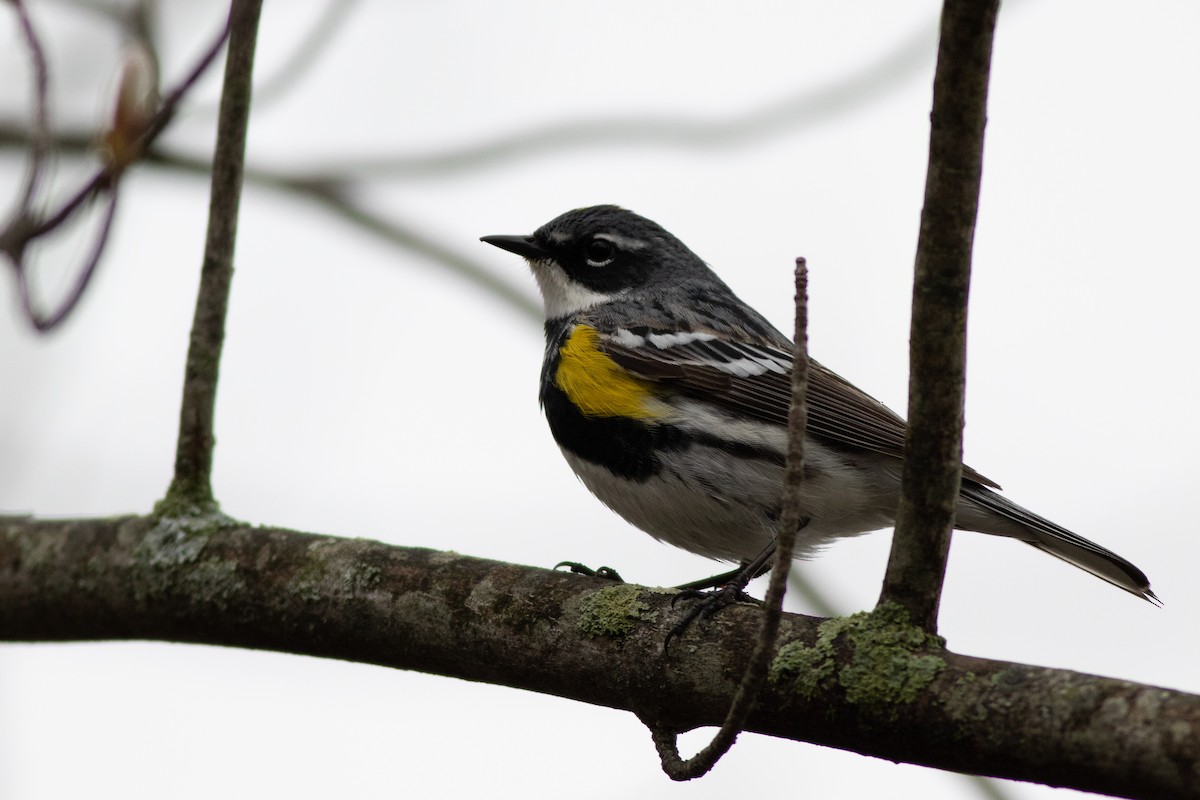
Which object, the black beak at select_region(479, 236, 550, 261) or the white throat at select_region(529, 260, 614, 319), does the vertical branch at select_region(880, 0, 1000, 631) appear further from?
the black beak at select_region(479, 236, 550, 261)

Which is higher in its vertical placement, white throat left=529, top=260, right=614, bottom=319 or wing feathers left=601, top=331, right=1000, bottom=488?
white throat left=529, top=260, right=614, bottom=319

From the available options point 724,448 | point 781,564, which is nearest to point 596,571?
point 724,448

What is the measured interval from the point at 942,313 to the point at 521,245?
4.04m

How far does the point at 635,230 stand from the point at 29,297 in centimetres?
342

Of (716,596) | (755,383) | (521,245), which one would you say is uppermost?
(521,245)

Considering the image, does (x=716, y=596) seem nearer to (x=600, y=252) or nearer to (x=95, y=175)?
(x=95, y=175)

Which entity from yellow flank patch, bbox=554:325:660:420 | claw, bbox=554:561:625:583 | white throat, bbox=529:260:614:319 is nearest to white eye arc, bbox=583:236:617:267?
white throat, bbox=529:260:614:319

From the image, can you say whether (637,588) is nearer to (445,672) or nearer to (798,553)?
(445,672)

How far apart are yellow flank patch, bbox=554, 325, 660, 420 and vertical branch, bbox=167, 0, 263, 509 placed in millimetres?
1589

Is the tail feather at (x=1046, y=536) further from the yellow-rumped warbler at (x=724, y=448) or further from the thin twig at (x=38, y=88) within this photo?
the thin twig at (x=38, y=88)

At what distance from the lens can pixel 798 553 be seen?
568 cm

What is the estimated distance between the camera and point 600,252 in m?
7.11

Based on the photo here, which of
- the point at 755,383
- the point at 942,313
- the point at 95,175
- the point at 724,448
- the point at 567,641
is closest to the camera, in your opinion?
the point at 942,313

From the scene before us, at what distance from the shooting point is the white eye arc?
7.08 meters
